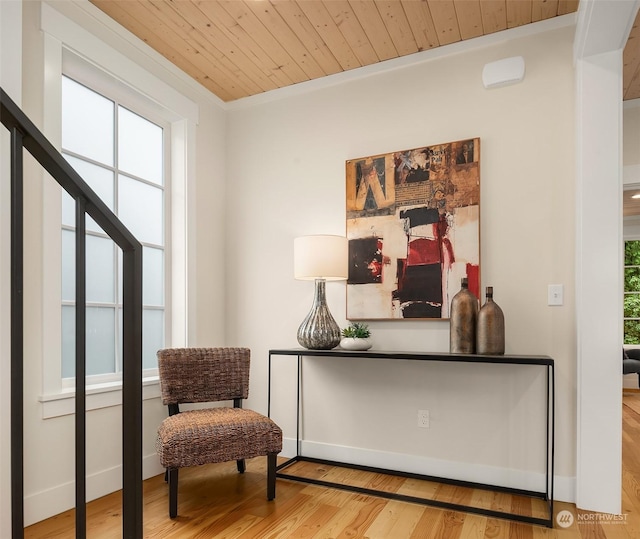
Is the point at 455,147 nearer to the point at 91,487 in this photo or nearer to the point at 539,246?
the point at 539,246

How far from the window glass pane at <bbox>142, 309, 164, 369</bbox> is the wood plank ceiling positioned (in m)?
1.60

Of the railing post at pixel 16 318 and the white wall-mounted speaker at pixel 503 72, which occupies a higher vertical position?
the white wall-mounted speaker at pixel 503 72

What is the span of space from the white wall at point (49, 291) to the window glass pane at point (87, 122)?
0.62 feet

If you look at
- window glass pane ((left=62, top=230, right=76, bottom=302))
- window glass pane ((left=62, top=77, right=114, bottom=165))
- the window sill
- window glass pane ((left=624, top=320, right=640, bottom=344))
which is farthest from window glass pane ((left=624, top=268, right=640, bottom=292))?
window glass pane ((left=62, top=230, right=76, bottom=302))

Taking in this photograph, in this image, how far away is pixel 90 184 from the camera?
105 inches

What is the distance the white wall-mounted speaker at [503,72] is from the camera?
269 centimetres

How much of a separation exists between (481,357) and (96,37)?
2.61m

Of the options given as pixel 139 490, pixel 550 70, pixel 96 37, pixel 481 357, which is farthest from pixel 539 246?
pixel 96 37

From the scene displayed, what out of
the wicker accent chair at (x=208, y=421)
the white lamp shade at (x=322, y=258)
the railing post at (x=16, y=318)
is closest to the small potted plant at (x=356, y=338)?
the white lamp shade at (x=322, y=258)

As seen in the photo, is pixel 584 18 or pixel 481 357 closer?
pixel 584 18

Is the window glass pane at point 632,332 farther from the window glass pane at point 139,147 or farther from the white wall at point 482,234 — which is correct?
the window glass pane at point 139,147

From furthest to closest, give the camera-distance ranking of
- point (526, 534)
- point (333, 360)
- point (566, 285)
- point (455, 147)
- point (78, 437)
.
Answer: point (333, 360) < point (455, 147) < point (566, 285) < point (526, 534) < point (78, 437)

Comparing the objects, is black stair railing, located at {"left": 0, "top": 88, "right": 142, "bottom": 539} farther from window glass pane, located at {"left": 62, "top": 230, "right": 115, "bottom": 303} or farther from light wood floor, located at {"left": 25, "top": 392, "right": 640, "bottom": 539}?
window glass pane, located at {"left": 62, "top": 230, "right": 115, "bottom": 303}

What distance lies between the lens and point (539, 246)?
8.63ft
